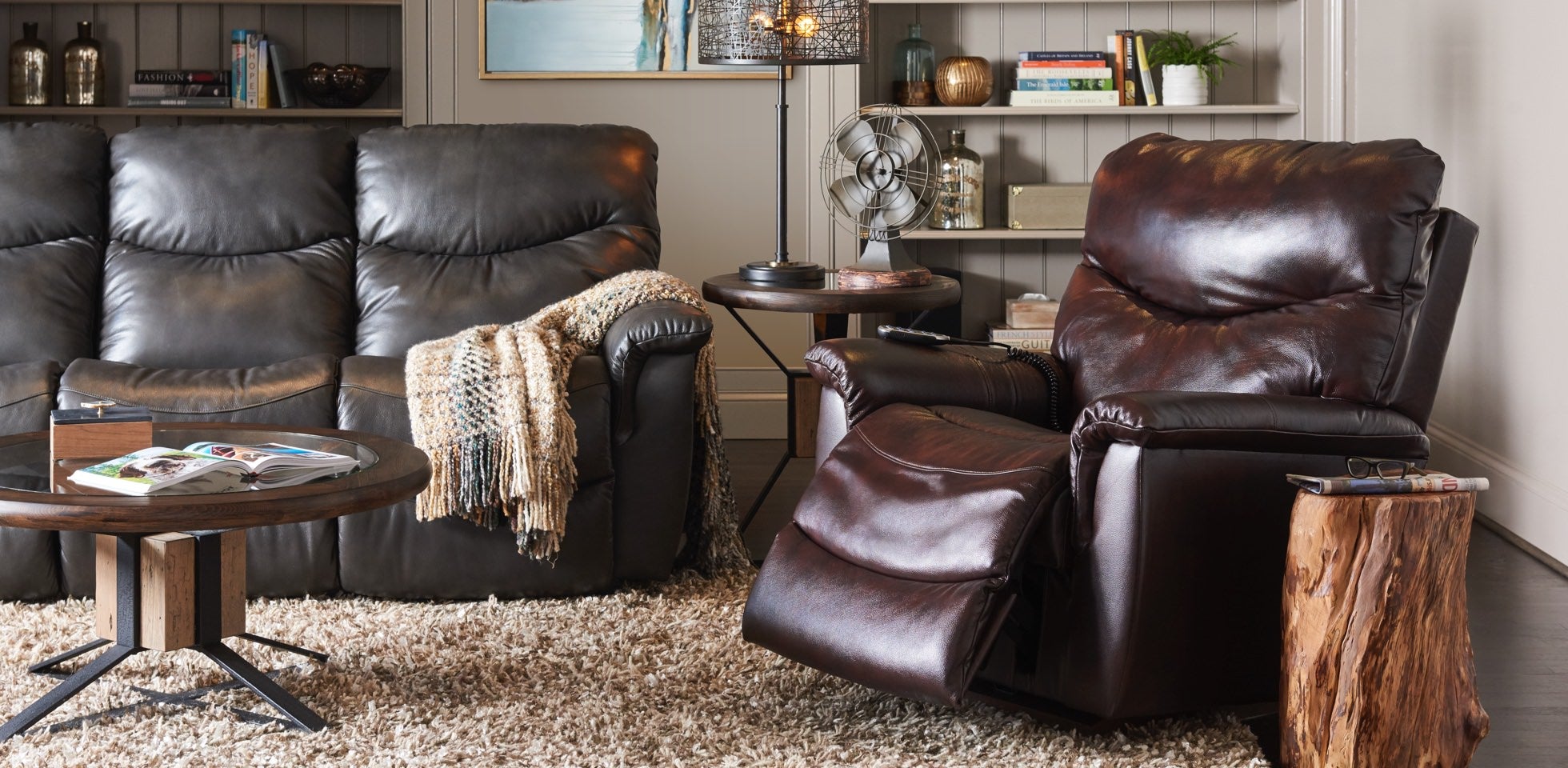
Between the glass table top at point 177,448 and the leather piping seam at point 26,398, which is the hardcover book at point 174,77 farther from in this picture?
the glass table top at point 177,448

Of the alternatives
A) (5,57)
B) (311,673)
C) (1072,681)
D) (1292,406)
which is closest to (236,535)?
(311,673)

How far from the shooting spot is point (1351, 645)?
188cm

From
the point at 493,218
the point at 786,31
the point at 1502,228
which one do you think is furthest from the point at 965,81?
the point at 493,218

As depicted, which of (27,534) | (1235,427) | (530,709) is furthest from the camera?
(27,534)

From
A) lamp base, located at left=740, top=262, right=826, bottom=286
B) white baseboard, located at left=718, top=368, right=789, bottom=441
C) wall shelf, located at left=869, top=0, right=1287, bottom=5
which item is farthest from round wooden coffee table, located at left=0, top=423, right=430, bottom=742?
wall shelf, located at left=869, top=0, right=1287, bottom=5

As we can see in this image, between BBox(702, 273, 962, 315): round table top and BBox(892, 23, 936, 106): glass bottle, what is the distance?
1491 millimetres

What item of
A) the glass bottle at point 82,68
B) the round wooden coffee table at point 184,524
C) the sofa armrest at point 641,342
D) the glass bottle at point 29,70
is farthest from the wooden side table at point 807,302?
the glass bottle at point 29,70

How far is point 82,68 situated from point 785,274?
2.78 meters

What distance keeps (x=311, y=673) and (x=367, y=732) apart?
30cm

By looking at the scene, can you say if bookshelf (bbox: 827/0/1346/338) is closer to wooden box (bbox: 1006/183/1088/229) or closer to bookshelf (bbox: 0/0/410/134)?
wooden box (bbox: 1006/183/1088/229)

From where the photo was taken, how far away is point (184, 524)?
174 cm

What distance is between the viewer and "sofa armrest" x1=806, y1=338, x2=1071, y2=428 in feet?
7.86

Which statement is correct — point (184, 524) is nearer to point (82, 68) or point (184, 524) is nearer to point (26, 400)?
point (26, 400)

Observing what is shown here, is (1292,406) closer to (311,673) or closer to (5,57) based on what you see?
(311,673)
